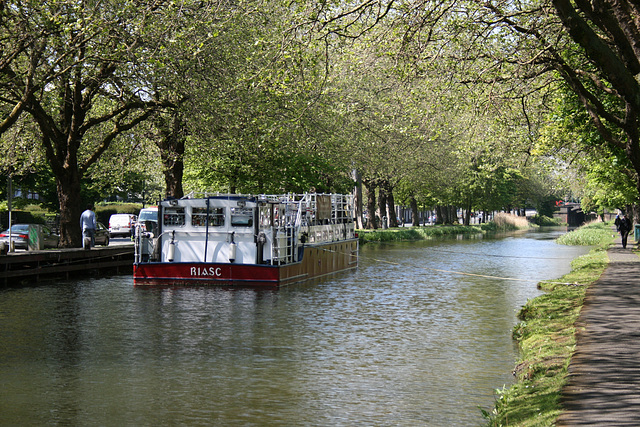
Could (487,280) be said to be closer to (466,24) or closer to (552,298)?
(552,298)

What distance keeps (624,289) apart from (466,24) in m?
8.29

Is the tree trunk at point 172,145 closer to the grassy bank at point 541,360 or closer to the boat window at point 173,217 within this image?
the boat window at point 173,217

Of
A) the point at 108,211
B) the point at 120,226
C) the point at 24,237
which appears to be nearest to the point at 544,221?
the point at 108,211

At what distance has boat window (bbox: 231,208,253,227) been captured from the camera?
92.3 ft

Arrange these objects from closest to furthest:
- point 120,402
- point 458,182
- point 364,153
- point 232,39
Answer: point 120,402, point 232,39, point 364,153, point 458,182

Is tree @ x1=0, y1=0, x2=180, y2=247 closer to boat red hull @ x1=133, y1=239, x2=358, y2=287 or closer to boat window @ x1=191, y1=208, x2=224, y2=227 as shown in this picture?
boat window @ x1=191, y1=208, x2=224, y2=227

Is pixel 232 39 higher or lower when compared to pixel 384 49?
higher

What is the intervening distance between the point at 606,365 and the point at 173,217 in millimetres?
20224

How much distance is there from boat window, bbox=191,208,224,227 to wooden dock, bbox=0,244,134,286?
6.03 m

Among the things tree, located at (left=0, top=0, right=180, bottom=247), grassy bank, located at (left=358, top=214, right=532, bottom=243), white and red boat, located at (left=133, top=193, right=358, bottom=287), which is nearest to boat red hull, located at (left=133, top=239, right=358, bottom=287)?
white and red boat, located at (left=133, top=193, right=358, bottom=287)

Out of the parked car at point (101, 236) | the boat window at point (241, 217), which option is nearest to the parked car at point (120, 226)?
the parked car at point (101, 236)

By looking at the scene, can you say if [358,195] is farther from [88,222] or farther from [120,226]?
[88,222]

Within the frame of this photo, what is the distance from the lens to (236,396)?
11906 millimetres

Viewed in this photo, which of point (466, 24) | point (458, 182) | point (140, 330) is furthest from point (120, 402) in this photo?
point (458, 182)
